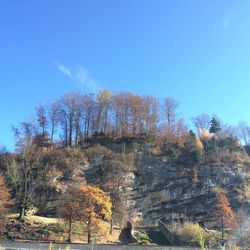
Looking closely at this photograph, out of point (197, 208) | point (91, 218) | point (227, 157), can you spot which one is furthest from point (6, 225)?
point (227, 157)

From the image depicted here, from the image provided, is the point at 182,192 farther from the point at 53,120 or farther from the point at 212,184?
the point at 53,120

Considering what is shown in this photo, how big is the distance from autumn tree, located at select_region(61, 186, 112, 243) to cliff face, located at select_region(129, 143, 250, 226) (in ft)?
50.8

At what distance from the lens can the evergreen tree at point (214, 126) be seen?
280 feet

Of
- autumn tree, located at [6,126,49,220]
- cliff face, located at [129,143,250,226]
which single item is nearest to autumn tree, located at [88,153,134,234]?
cliff face, located at [129,143,250,226]

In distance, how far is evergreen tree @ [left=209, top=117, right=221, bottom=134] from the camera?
3360 inches

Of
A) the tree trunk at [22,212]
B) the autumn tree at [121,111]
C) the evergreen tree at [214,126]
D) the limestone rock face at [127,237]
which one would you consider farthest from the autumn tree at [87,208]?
the evergreen tree at [214,126]

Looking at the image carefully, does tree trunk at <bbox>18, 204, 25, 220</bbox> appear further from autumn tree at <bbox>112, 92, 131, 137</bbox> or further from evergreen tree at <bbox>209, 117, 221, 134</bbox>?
evergreen tree at <bbox>209, 117, 221, 134</bbox>

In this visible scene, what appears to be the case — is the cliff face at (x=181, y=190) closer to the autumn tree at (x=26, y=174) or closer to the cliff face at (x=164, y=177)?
the cliff face at (x=164, y=177)

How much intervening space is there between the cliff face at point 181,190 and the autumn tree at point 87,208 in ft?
50.8

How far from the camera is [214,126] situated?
8631 centimetres

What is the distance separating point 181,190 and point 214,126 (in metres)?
27.0

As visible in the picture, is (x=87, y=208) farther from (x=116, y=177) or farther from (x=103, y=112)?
(x=103, y=112)

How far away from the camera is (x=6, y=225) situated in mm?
43625

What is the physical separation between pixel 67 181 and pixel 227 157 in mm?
25880
